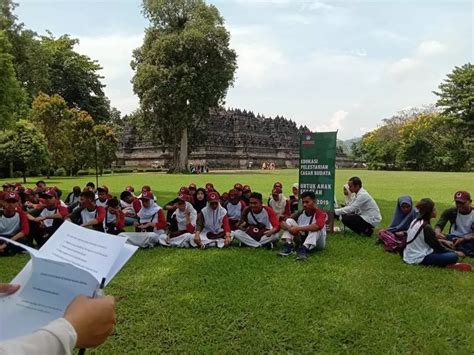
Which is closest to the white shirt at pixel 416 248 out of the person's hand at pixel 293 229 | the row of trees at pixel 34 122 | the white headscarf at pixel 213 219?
the person's hand at pixel 293 229

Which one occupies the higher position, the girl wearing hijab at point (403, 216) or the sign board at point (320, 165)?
the sign board at point (320, 165)

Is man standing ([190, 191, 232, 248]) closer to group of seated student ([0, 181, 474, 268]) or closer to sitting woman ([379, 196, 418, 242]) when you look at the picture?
group of seated student ([0, 181, 474, 268])

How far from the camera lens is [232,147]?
161ft

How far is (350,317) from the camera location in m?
4.48

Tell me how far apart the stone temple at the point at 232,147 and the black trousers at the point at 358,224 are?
34.0 metres

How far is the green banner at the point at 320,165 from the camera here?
8875 mm

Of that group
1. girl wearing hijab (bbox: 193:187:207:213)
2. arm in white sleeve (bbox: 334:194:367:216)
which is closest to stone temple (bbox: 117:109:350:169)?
girl wearing hijab (bbox: 193:187:207:213)

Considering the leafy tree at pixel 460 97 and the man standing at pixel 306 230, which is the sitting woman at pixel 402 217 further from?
the leafy tree at pixel 460 97

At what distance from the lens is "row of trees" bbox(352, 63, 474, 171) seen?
43594 mm

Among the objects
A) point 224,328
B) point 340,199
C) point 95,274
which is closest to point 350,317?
point 224,328

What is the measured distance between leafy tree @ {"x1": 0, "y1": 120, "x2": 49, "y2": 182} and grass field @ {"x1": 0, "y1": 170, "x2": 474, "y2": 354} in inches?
838

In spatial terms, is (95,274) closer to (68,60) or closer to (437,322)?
(437,322)

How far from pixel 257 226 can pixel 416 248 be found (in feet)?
9.09

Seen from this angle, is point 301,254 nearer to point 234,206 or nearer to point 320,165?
point 320,165
